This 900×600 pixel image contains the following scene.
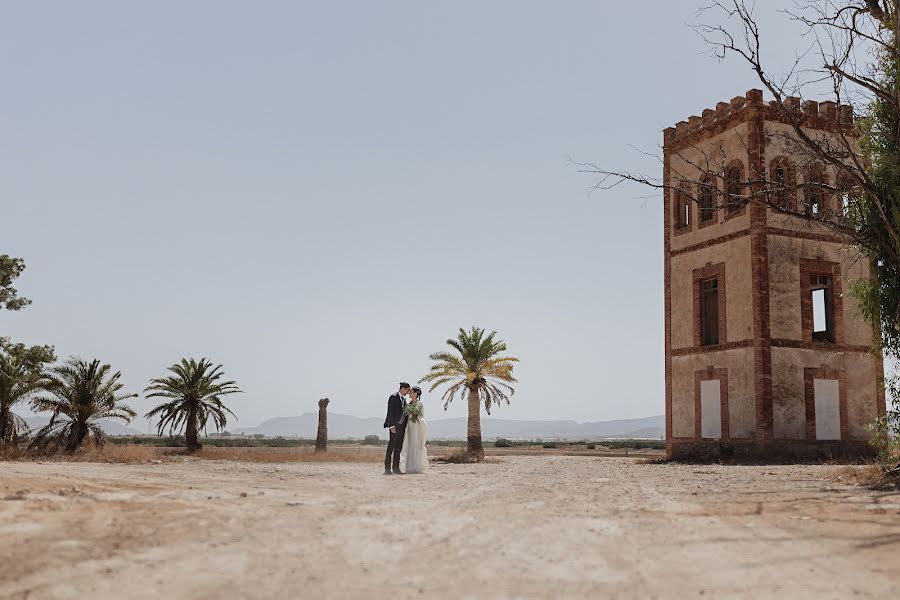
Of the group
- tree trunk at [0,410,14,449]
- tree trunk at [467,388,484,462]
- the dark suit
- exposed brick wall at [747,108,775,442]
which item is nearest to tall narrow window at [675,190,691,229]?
exposed brick wall at [747,108,775,442]

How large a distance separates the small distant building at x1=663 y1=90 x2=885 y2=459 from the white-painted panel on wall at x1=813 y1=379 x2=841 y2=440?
0.04m

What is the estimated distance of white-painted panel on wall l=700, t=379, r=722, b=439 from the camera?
2925 centimetres

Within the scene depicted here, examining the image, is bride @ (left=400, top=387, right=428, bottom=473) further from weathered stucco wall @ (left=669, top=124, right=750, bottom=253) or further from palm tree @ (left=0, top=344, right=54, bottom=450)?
palm tree @ (left=0, top=344, right=54, bottom=450)

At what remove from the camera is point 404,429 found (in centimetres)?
1911

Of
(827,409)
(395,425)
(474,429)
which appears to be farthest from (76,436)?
(827,409)

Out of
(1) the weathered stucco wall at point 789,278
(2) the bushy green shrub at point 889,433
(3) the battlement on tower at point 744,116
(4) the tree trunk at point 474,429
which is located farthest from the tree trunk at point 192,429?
(2) the bushy green shrub at point 889,433

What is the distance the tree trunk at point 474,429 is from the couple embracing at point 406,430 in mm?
15428

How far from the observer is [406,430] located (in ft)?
63.7

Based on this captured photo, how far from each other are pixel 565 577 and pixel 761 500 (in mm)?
5490

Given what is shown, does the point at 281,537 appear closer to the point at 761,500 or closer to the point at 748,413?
the point at 761,500

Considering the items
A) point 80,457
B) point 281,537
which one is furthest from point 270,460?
point 281,537

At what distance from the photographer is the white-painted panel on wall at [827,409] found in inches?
1114

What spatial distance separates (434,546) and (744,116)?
2608 cm

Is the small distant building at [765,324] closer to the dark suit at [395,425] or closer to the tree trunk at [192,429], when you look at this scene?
the dark suit at [395,425]
